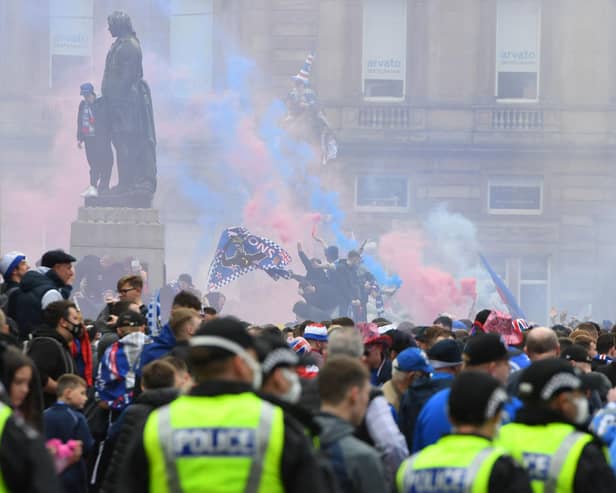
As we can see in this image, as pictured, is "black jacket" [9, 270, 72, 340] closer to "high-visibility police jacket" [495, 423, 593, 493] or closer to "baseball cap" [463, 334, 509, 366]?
"baseball cap" [463, 334, 509, 366]

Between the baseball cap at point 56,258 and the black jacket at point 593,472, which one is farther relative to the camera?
the baseball cap at point 56,258

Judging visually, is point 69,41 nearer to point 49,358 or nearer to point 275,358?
point 49,358

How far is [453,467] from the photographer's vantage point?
5.34 metres

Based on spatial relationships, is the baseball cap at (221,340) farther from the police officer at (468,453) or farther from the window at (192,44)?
the window at (192,44)

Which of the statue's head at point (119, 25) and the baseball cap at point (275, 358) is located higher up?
the statue's head at point (119, 25)

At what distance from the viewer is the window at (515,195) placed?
48094 millimetres

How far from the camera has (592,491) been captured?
218 inches

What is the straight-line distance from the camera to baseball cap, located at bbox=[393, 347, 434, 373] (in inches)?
317

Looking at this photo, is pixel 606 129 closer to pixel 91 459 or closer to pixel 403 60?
pixel 403 60

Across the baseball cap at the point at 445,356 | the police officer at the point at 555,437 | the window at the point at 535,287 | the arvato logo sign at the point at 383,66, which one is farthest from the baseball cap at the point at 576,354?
the arvato logo sign at the point at 383,66

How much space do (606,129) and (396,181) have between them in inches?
233

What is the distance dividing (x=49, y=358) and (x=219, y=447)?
13.8ft

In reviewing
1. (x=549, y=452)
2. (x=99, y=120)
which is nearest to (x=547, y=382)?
(x=549, y=452)

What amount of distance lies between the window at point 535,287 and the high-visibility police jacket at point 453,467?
131 feet
